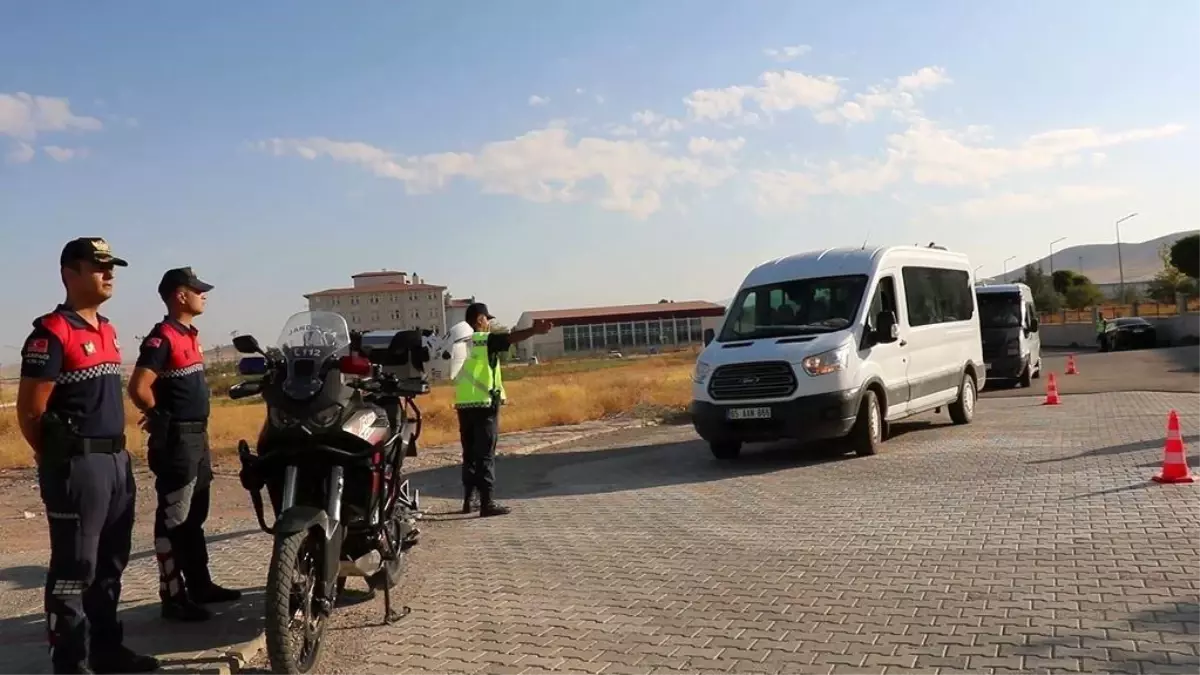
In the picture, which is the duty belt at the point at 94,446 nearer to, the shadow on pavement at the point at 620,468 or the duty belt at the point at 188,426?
the duty belt at the point at 188,426

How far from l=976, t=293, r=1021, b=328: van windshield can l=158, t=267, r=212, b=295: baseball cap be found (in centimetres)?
2081

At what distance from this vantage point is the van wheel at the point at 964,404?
15.8 meters

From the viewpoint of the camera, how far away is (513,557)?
25.1ft

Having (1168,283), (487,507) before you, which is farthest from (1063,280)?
(487,507)

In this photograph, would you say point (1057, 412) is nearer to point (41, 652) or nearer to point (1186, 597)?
point (1186, 597)

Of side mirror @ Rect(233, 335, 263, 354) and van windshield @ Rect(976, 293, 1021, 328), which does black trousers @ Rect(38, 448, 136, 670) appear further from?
van windshield @ Rect(976, 293, 1021, 328)

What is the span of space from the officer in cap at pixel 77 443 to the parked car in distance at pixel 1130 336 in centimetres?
4640

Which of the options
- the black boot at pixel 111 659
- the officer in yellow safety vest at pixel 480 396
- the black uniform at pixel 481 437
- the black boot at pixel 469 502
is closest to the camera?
the black boot at pixel 111 659

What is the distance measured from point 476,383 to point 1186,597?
18.3 feet

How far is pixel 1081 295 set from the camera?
289 feet

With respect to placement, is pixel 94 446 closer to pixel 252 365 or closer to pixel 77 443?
pixel 77 443

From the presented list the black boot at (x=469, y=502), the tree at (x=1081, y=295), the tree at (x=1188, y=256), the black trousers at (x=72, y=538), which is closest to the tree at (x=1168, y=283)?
the tree at (x=1188, y=256)

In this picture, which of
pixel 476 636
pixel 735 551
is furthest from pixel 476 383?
pixel 476 636

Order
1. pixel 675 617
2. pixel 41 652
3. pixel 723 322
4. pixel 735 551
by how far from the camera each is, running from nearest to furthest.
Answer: pixel 41 652 < pixel 675 617 < pixel 735 551 < pixel 723 322
